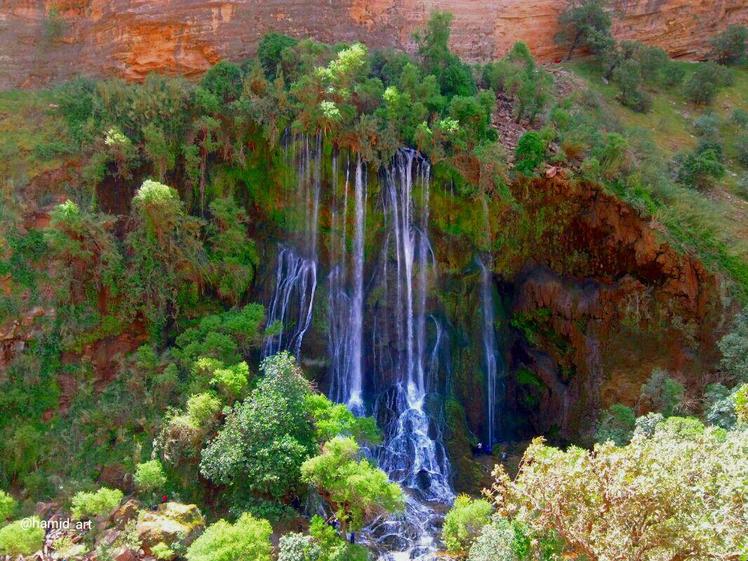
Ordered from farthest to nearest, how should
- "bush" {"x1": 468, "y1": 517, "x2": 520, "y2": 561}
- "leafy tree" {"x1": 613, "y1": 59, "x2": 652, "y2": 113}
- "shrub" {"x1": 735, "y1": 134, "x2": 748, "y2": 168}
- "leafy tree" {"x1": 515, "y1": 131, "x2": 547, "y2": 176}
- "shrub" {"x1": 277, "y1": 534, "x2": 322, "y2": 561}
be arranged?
"leafy tree" {"x1": 613, "y1": 59, "x2": 652, "y2": 113} → "shrub" {"x1": 735, "y1": 134, "x2": 748, "y2": 168} → "leafy tree" {"x1": 515, "y1": 131, "x2": 547, "y2": 176} → "shrub" {"x1": 277, "y1": 534, "x2": 322, "y2": 561} → "bush" {"x1": 468, "y1": 517, "x2": 520, "y2": 561}

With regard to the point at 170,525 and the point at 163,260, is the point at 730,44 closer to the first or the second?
the point at 163,260

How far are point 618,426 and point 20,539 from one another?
39.5 ft

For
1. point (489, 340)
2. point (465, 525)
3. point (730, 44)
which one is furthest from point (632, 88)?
point (465, 525)

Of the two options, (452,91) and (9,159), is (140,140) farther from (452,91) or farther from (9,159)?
(452,91)

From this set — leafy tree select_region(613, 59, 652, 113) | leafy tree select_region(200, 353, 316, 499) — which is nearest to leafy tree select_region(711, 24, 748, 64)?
leafy tree select_region(613, 59, 652, 113)

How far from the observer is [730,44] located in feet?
89.3

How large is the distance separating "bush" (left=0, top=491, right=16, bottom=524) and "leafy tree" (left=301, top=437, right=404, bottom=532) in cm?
581

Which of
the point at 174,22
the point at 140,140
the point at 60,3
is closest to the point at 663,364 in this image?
the point at 140,140

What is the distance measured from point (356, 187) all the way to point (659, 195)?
833 cm

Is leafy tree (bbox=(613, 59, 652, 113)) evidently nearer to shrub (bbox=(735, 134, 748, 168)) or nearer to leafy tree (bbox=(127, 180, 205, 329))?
shrub (bbox=(735, 134, 748, 168))

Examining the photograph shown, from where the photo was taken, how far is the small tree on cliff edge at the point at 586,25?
26.2 meters

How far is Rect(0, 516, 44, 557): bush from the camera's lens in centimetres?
1166

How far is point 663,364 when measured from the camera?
17.1m

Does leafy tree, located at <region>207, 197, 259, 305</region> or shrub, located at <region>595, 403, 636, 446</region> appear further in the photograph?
leafy tree, located at <region>207, 197, 259, 305</region>
